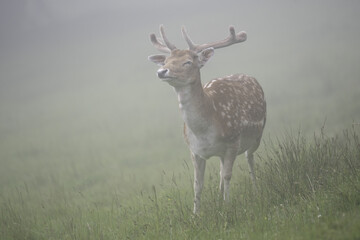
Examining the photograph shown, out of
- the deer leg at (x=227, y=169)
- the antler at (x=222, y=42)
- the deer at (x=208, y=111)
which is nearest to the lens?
the deer at (x=208, y=111)

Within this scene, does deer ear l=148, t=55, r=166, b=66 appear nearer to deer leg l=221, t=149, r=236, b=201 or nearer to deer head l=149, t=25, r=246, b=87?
deer head l=149, t=25, r=246, b=87

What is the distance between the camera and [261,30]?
96.5 ft

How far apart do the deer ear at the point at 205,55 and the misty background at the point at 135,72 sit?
1.66 metres

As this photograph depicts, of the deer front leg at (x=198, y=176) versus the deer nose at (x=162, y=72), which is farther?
the deer front leg at (x=198, y=176)

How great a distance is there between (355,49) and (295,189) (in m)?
18.7

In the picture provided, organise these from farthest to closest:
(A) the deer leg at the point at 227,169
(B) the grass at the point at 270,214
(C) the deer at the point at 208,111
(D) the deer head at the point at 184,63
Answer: (A) the deer leg at the point at 227,169
(C) the deer at the point at 208,111
(D) the deer head at the point at 184,63
(B) the grass at the point at 270,214

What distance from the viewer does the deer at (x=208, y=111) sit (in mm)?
4746

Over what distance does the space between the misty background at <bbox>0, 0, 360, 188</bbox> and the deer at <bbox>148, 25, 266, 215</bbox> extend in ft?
2.83

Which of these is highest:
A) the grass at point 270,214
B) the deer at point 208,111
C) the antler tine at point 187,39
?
the antler tine at point 187,39

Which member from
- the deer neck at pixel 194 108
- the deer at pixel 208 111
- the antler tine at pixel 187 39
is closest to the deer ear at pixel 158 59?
the deer at pixel 208 111

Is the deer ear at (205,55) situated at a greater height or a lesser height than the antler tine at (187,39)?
lesser

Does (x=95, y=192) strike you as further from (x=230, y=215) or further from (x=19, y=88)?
(x=19, y=88)

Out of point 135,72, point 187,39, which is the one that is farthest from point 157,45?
point 135,72

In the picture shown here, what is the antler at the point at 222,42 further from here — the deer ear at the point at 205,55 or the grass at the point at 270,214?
the grass at the point at 270,214
